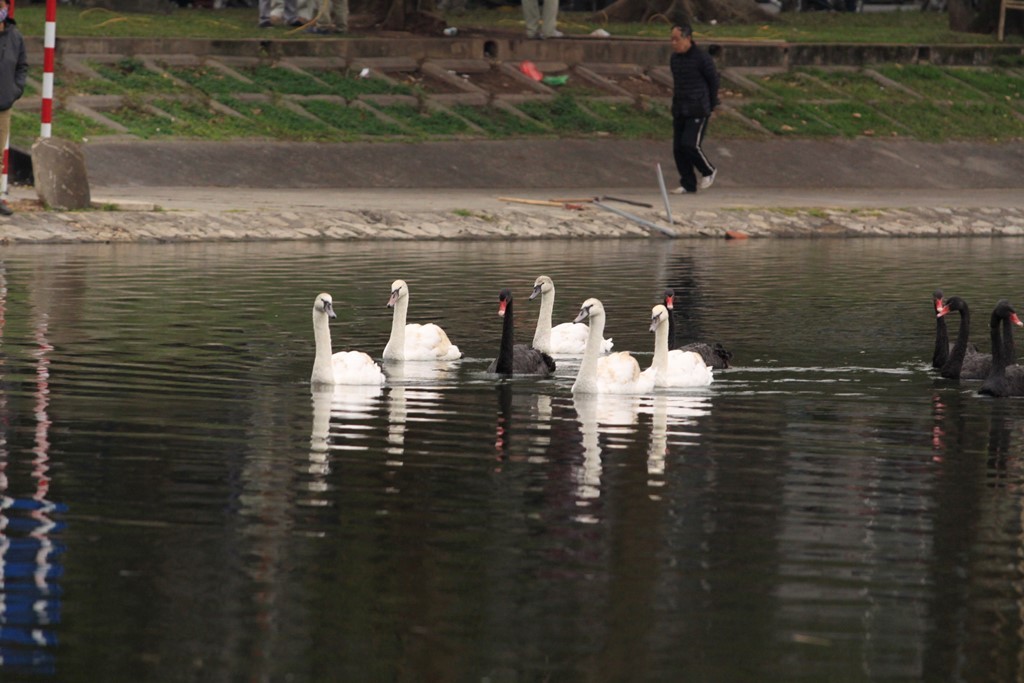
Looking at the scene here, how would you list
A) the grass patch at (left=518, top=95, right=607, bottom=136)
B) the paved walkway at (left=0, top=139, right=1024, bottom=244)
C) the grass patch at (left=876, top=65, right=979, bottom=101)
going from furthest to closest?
1. the grass patch at (left=876, top=65, right=979, bottom=101)
2. the grass patch at (left=518, top=95, right=607, bottom=136)
3. the paved walkway at (left=0, top=139, right=1024, bottom=244)

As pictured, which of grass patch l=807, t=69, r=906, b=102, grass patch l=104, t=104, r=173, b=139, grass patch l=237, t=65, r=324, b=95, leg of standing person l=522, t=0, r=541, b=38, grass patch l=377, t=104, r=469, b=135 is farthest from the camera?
grass patch l=807, t=69, r=906, b=102

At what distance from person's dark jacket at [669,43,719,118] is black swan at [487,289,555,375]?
13.5 meters

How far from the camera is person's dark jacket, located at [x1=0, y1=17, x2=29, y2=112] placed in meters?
23.7

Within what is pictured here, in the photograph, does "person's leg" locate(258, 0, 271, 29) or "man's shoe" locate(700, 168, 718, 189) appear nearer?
"man's shoe" locate(700, 168, 718, 189)

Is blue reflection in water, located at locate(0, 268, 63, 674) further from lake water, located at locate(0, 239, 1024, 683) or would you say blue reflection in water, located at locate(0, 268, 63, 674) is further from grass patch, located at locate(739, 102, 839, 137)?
grass patch, located at locate(739, 102, 839, 137)

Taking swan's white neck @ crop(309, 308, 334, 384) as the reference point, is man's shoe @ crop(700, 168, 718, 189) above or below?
above

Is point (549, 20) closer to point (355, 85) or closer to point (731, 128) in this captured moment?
point (731, 128)

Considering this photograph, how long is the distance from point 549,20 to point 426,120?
17.2 feet

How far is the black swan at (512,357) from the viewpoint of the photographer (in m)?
16.1

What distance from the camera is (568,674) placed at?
26.5 ft

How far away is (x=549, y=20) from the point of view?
3809 cm

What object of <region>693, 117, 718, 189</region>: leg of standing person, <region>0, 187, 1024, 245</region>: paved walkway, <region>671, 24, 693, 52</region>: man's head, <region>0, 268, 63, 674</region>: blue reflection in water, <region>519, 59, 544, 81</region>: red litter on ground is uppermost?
<region>671, 24, 693, 52</region>: man's head

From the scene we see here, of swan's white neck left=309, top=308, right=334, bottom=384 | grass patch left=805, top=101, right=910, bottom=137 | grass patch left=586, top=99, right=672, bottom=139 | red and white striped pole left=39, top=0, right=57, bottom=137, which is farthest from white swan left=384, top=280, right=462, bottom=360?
grass patch left=805, top=101, right=910, bottom=137

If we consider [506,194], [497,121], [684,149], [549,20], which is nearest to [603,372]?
[684,149]
